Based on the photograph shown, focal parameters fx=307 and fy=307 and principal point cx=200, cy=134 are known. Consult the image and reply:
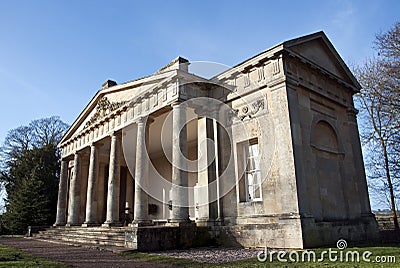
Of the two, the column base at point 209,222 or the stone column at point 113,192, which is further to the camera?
the stone column at point 113,192

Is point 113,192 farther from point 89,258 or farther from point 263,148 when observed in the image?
point 263,148

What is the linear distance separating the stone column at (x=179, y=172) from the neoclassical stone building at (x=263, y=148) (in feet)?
0.12

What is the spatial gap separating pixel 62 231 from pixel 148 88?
10.3 meters

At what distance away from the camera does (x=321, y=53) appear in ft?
44.1

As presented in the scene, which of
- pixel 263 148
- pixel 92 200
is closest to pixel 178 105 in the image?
pixel 263 148

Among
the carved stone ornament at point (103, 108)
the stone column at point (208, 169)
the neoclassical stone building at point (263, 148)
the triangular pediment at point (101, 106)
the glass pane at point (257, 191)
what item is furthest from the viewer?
the carved stone ornament at point (103, 108)

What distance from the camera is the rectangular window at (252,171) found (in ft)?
37.9

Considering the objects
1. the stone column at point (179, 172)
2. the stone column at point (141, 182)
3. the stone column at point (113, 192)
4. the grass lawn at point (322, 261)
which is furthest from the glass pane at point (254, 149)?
the stone column at point (113, 192)

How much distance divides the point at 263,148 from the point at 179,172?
10.6 feet

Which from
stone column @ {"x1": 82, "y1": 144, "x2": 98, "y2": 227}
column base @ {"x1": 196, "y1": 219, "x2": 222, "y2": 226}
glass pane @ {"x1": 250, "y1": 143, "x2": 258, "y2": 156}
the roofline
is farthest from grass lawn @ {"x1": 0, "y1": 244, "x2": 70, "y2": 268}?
stone column @ {"x1": 82, "y1": 144, "x2": 98, "y2": 227}

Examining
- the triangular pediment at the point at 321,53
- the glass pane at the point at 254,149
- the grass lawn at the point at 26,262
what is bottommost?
the grass lawn at the point at 26,262

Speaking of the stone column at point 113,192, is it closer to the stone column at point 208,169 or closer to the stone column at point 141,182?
the stone column at point 141,182

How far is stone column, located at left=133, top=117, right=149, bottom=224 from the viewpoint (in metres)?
12.3

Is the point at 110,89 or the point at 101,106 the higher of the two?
the point at 110,89
